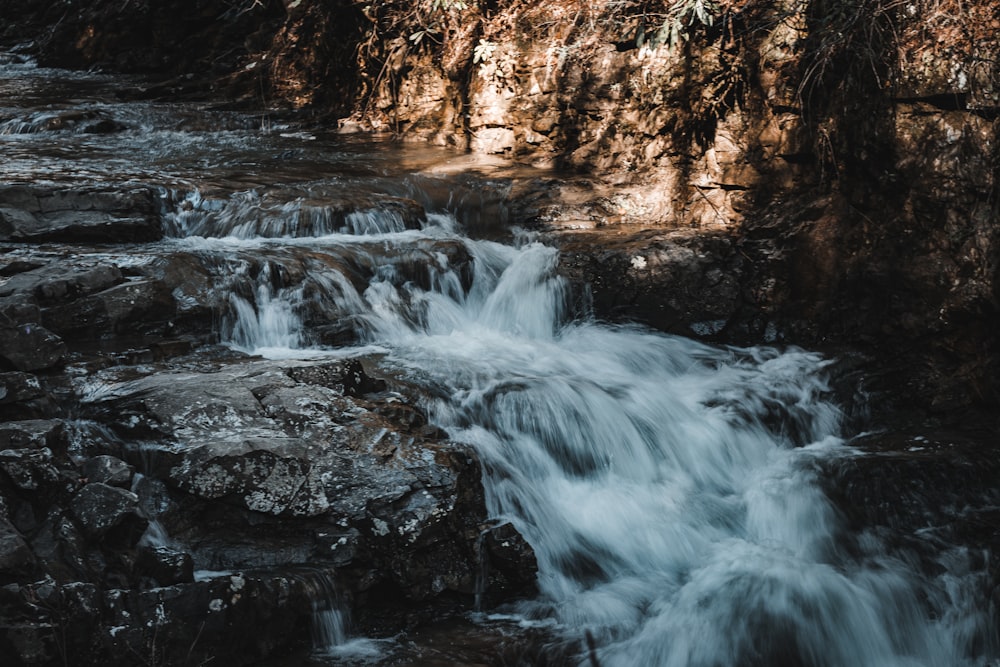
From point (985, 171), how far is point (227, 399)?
5294mm

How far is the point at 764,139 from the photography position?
7430mm

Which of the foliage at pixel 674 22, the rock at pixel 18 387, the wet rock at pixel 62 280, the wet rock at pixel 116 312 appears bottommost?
the rock at pixel 18 387

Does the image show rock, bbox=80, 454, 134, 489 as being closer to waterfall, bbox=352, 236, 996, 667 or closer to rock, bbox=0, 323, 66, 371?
rock, bbox=0, 323, 66, 371

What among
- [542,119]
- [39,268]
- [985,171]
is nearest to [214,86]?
[542,119]

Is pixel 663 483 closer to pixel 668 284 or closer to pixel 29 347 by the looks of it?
pixel 668 284

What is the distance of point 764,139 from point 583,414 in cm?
362

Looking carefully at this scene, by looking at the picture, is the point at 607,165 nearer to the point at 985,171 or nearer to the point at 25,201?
the point at 985,171

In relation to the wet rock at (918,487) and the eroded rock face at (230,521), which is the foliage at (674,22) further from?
the eroded rock face at (230,521)

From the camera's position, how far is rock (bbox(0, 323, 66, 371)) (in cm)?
439

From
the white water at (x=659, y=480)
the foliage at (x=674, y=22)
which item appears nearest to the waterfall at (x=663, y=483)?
the white water at (x=659, y=480)

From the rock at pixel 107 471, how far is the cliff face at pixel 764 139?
411 cm

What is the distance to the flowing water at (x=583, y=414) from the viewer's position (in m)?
4.09

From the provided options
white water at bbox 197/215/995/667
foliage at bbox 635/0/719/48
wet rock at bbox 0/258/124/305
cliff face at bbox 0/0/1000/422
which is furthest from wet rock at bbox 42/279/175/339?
foliage at bbox 635/0/719/48

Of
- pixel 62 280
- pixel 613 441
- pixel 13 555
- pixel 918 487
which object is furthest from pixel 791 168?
pixel 13 555
